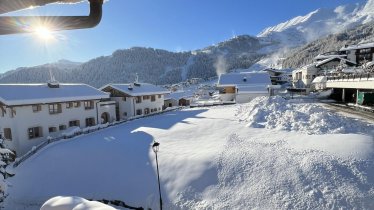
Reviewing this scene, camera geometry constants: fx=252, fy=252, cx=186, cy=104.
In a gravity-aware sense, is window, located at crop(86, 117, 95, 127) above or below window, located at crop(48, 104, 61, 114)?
below

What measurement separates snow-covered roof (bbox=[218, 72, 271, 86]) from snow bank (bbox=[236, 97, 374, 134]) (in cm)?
2070

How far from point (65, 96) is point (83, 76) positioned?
581ft

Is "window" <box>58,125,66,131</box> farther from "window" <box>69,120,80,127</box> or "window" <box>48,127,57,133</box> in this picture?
"window" <box>69,120,80,127</box>

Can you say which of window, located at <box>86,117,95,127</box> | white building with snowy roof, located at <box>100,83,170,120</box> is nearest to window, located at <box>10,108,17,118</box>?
window, located at <box>86,117,95,127</box>

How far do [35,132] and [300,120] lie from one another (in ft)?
86.4

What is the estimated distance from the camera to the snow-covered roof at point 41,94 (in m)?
24.3

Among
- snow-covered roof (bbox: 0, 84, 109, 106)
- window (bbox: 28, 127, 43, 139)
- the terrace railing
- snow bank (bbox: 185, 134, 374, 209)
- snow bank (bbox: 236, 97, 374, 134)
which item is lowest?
snow bank (bbox: 185, 134, 374, 209)

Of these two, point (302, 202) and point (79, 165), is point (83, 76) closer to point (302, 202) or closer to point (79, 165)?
point (79, 165)

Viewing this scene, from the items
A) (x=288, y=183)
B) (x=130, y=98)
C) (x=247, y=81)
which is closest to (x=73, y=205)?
(x=288, y=183)

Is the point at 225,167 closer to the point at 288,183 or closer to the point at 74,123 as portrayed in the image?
the point at 288,183

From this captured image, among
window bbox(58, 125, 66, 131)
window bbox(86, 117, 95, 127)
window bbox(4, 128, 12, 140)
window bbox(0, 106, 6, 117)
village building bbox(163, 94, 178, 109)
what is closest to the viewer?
window bbox(4, 128, 12, 140)

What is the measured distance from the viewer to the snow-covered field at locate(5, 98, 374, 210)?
47.7ft

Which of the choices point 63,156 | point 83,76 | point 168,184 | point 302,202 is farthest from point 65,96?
point 83,76

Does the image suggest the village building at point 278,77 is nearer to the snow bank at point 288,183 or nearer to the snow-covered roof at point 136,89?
the snow-covered roof at point 136,89
